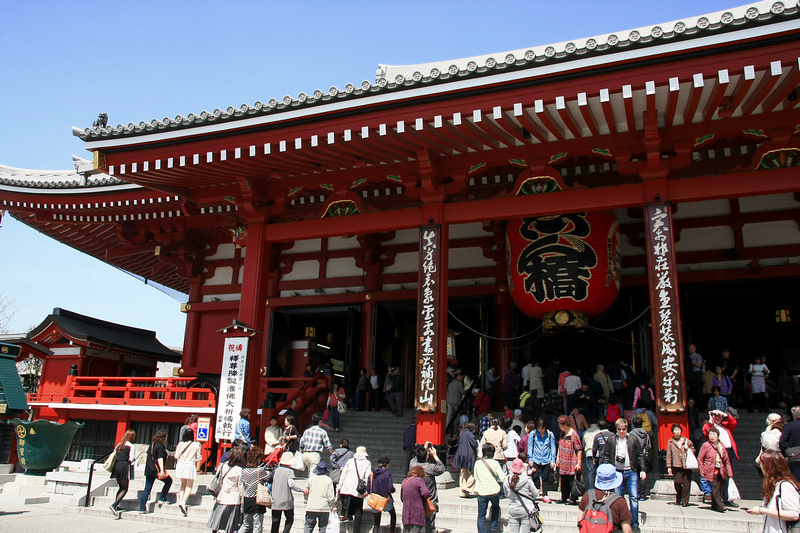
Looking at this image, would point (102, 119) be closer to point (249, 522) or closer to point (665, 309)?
point (249, 522)

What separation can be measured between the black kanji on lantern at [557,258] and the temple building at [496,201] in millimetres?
34

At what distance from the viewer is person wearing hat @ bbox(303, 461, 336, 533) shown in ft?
23.4

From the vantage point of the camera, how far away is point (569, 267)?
34.9 ft

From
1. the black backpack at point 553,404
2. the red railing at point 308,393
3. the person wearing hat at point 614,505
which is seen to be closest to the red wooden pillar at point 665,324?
the black backpack at point 553,404

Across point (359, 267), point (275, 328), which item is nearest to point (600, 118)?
point (359, 267)

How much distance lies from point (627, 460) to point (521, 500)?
5.03ft

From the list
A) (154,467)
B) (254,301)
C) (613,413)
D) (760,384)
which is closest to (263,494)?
(154,467)

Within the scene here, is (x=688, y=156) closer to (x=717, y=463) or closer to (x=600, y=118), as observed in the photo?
(x=600, y=118)

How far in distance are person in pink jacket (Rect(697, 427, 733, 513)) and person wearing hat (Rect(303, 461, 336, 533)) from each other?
4669 mm

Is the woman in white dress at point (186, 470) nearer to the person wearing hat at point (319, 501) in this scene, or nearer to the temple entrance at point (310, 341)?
the person wearing hat at point (319, 501)

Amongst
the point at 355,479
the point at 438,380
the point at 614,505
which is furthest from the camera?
the point at 438,380

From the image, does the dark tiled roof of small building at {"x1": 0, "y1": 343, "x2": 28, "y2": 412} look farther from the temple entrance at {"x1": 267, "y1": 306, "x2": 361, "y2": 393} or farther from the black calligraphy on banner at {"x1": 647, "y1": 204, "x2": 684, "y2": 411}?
the black calligraphy on banner at {"x1": 647, "y1": 204, "x2": 684, "y2": 411}

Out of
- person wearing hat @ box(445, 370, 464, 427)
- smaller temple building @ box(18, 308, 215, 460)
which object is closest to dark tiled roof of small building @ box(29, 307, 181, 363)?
smaller temple building @ box(18, 308, 215, 460)

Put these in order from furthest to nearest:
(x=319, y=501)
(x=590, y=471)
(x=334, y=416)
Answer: (x=334, y=416) → (x=590, y=471) → (x=319, y=501)
